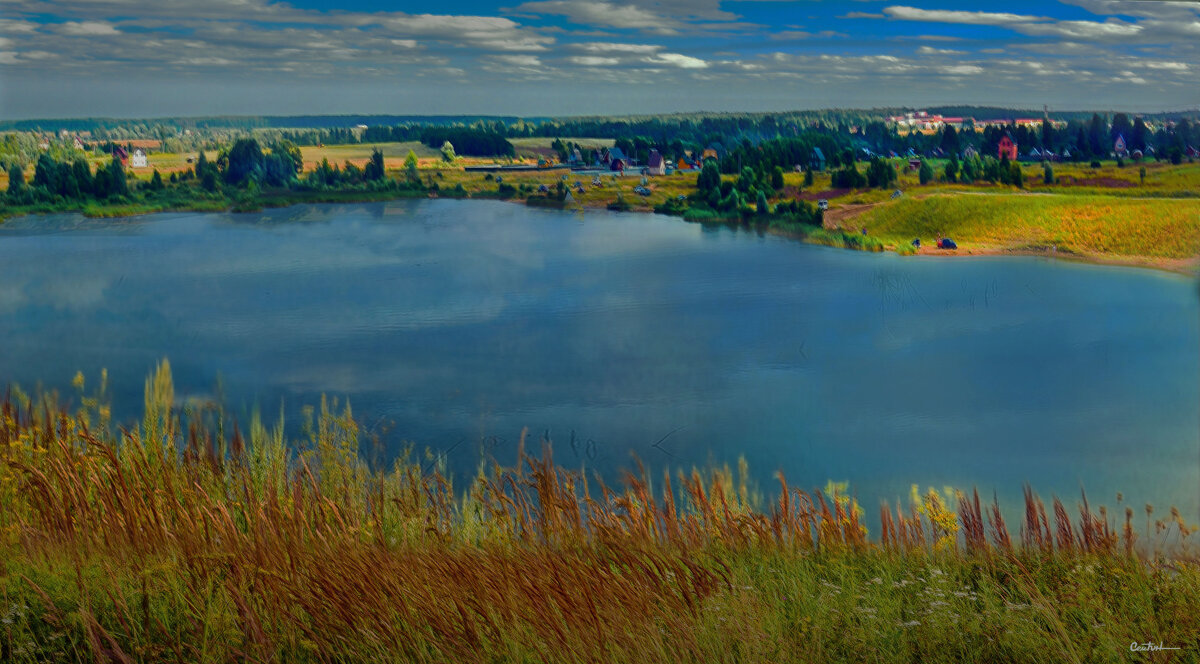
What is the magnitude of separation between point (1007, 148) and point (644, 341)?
2556mm

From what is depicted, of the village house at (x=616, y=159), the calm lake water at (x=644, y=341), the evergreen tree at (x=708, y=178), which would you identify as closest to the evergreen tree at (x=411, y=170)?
the calm lake water at (x=644, y=341)

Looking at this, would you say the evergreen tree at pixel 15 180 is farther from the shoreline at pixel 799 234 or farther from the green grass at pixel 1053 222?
the green grass at pixel 1053 222

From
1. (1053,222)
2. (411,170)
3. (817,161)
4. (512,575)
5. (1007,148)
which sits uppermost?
(1007,148)

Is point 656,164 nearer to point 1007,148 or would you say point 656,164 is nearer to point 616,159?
point 616,159

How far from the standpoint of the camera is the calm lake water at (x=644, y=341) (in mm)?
4586

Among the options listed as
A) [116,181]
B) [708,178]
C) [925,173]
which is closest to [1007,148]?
[925,173]

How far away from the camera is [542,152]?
225 inches

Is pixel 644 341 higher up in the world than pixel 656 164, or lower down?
lower down

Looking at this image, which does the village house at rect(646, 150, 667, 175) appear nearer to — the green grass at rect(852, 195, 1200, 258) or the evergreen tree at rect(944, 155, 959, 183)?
the green grass at rect(852, 195, 1200, 258)

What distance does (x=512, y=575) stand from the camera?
281cm

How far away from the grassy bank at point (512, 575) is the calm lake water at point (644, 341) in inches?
20.8

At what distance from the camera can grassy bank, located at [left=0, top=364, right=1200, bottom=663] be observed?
2561 mm

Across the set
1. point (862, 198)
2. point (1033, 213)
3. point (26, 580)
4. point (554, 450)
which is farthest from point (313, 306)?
point (1033, 213)

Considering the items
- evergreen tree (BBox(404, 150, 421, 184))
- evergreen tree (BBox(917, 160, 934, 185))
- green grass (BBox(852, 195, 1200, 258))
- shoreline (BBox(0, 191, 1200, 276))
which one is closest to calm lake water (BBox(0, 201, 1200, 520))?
shoreline (BBox(0, 191, 1200, 276))
